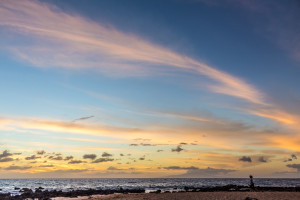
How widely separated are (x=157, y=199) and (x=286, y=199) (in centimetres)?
2257

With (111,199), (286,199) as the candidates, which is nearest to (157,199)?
(111,199)

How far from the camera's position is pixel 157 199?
4894cm

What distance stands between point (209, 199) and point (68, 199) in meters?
29.2

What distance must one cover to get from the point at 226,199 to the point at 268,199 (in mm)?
6925

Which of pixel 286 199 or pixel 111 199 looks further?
pixel 111 199

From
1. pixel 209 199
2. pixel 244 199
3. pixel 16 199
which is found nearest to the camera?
pixel 244 199

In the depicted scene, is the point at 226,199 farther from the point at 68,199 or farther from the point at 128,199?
the point at 68,199

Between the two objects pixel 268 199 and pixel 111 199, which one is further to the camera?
pixel 111 199

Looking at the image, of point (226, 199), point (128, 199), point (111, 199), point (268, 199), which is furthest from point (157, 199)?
point (268, 199)

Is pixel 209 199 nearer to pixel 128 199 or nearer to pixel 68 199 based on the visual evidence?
pixel 128 199

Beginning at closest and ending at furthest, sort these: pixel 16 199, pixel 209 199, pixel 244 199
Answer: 1. pixel 244 199
2. pixel 209 199
3. pixel 16 199

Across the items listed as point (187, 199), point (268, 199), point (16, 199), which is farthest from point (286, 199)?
point (16, 199)

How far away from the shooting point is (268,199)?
44406 millimetres

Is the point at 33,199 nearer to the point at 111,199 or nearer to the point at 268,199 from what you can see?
the point at 111,199
